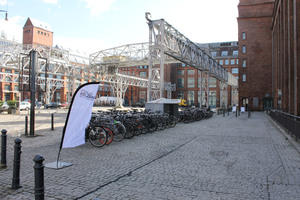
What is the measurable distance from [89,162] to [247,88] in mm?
46498

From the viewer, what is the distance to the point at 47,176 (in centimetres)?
545

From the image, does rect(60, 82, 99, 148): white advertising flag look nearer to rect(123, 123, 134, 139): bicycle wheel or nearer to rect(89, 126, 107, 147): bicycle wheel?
rect(89, 126, 107, 147): bicycle wheel

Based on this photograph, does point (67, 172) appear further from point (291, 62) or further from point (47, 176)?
point (291, 62)

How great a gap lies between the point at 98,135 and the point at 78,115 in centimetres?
276

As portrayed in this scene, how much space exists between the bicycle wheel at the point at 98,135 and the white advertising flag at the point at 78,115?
86.8 inches

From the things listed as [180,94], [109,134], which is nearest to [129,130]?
[109,134]

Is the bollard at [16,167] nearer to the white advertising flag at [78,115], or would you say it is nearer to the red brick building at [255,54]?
the white advertising flag at [78,115]

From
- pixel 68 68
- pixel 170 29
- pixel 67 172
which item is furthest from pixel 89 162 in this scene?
pixel 68 68

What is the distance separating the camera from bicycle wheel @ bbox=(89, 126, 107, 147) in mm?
8742

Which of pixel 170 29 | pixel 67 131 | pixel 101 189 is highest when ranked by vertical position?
pixel 170 29

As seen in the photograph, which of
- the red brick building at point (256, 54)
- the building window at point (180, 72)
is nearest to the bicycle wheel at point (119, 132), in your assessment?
the red brick building at point (256, 54)

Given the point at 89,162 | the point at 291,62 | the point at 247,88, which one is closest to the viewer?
the point at 89,162

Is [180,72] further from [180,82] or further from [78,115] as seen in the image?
[78,115]

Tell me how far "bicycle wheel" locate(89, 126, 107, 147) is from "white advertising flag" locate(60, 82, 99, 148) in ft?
7.23
